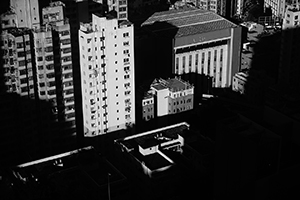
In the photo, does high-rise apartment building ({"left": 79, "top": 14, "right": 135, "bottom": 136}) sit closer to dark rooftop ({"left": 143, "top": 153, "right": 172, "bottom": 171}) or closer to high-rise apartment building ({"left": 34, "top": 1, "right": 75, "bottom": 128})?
high-rise apartment building ({"left": 34, "top": 1, "right": 75, "bottom": 128})

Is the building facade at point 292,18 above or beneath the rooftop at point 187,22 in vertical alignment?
above

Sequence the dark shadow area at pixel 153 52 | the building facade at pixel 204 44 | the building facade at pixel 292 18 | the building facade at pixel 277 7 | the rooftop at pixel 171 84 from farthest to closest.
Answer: the building facade at pixel 277 7, the building facade at pixel 204 44, the dark shadow area at pixel 153 52, the building facade at pixel 292 18, the rooftop at pixel 171 84

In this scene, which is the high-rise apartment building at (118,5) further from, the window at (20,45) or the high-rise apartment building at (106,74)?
the window at (20,45)

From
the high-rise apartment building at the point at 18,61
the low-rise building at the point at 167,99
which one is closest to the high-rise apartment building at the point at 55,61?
the high-rise apartment building at the point at 18,61

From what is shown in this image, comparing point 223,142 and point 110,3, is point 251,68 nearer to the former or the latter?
point 110,3

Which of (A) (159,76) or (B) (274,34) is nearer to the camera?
(A) (159,76)

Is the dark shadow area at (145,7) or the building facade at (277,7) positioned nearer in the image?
the dark shadow area at (145,7)

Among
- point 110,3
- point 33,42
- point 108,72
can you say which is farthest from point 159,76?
point 33,42
